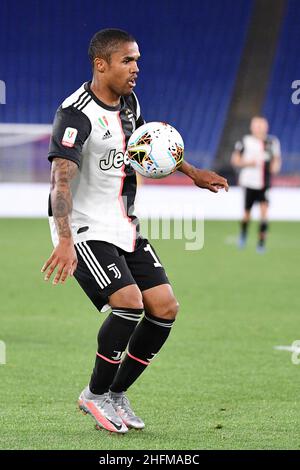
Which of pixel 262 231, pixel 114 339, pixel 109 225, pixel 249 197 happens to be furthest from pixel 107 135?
pixel 249 197

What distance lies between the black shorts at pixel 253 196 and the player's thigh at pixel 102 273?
12153 mm

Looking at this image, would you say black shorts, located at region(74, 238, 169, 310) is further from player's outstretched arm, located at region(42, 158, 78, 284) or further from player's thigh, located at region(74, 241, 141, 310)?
player's outstretched arm, located at region(42, 158, 78, 284)

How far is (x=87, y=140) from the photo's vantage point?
5.20 metres

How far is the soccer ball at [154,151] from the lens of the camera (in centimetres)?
517

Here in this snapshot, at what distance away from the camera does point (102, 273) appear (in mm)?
5156

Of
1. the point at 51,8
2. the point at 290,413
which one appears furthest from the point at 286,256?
the point at 51,8

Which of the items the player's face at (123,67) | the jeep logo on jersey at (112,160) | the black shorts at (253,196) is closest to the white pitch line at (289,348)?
the jeep logo on jersey at (112,160)

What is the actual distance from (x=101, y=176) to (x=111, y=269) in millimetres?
528

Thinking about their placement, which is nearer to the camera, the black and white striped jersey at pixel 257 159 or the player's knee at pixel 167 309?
the player's knee at pixel 167 309

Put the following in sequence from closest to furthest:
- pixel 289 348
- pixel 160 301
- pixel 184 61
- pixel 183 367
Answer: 1. pixel 160 301
2. pixel 183 367
3. pixel 289 348
4. pixel 184 61

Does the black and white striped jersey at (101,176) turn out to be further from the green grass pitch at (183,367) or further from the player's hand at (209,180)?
the green grass pitch at (183,367)

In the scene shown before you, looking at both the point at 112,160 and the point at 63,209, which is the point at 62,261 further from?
the point at 112,160

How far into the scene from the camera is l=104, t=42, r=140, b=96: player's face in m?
5.20
